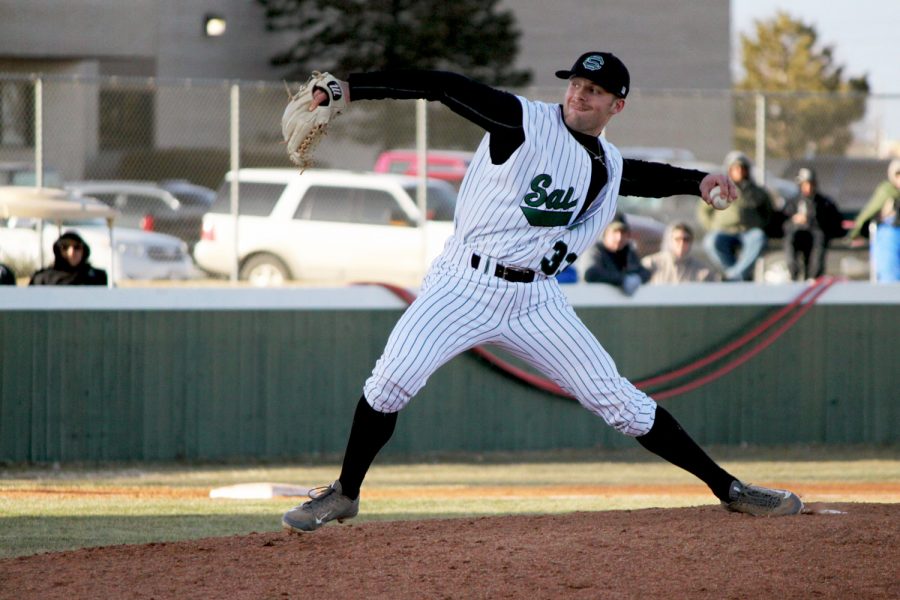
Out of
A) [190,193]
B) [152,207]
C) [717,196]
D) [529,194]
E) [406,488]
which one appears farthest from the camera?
[190,193]

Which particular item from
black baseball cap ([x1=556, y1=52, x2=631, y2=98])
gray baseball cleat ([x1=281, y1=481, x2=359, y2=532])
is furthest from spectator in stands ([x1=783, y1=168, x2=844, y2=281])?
gray baseball cleat ([x1=281, y1=481, x2=359, y2=532])

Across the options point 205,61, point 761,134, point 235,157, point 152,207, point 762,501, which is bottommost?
point 762,501

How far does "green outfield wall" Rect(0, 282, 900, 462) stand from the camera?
10445 millimetres

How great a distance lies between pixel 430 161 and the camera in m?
22.0

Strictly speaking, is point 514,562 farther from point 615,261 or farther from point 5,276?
point 5,276

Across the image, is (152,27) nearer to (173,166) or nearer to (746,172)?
(173,166)

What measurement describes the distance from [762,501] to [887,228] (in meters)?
8.47

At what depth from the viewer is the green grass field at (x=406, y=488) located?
7.70 m

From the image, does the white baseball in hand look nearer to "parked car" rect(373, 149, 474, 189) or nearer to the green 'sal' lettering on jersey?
the green 'sal' lettering on jersey

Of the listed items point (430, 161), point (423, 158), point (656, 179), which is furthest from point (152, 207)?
point (656, 179)

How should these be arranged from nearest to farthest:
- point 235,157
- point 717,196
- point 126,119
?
point 717,196, point 235,157, point 126,119

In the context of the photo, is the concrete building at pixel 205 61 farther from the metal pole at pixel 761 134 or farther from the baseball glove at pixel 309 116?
the baseball glove at pixel 309 116

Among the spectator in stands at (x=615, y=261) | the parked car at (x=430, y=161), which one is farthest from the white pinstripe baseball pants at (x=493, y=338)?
the parked car at (x=430, y=161)

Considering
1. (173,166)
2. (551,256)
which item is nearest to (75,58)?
(173,166)
